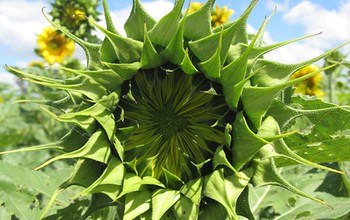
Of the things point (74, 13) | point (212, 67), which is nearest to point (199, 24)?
point (212, 67)

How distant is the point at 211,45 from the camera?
5.12 feet

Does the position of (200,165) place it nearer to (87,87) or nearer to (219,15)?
(87,87)

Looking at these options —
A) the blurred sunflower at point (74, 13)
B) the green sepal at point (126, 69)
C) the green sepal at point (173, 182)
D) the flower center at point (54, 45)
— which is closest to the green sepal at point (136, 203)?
the green sepal at point (173, 182)

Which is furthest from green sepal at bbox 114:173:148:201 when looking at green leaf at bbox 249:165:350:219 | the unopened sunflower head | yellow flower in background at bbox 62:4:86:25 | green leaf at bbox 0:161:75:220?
yellow flower in background at bbox 62:4:86:25

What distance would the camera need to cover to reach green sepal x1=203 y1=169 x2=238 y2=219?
144cm

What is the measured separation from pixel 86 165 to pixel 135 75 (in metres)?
0.56

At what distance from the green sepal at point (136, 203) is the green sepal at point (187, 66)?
684 millimetres

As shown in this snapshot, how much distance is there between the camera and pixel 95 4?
4.20 m

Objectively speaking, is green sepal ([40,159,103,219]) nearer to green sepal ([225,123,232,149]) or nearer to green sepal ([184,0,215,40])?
green sepal ([225,123,232,149])

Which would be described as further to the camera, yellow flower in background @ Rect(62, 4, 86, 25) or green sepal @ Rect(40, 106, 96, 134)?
yellow flower in background @ Rect(62, 4, 86, 25)

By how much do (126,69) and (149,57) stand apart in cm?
14

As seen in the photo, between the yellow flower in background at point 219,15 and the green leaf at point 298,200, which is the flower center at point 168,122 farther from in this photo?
the yellow flower in background at point 219,15

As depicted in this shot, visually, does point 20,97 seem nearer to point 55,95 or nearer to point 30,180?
point 55,95

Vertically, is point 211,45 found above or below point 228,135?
above
